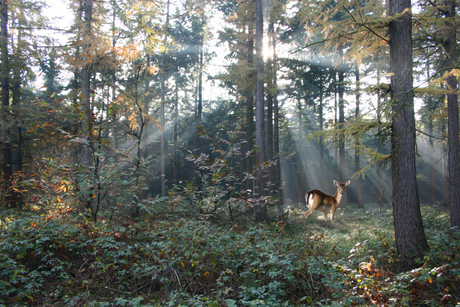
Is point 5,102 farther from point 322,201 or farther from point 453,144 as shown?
point 453,144

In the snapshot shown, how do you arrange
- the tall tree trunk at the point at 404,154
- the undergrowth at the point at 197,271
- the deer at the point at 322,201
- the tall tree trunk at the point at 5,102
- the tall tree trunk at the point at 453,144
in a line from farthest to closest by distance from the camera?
the deer at the point at 322,201, the tall tree trunk at the point at 5,102, the tall tree trunk at the point at 453,144, the tall tree trunk at the point at 404,154, the undergrowth at the point at 197,271

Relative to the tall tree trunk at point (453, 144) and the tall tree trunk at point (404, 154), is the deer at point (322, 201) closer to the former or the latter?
the tall tree trunk at point (453, 144)

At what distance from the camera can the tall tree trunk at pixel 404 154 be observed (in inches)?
206

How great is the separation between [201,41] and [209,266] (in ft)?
84.6

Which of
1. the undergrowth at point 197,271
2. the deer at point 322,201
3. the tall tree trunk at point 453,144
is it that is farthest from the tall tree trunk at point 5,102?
the tall tree trunk at point 453,144

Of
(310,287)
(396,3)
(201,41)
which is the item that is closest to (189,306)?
(310,287)

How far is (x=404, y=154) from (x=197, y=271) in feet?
16.1

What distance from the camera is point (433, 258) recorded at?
489 centimetres

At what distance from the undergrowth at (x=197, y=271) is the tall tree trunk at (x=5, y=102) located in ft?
21.2

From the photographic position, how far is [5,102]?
11195 mm

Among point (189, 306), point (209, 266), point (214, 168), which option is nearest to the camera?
point (189, 306)

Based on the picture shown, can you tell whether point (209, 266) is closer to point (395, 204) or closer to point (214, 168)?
point (214, 168)

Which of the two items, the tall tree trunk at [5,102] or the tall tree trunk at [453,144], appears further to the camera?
the tall tree trunk at [5,102]

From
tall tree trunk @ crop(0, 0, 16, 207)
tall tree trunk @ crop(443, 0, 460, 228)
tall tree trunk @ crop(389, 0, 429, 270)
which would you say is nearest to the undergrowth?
tall tree trunk @ crop(389, 0, 429, 270)
